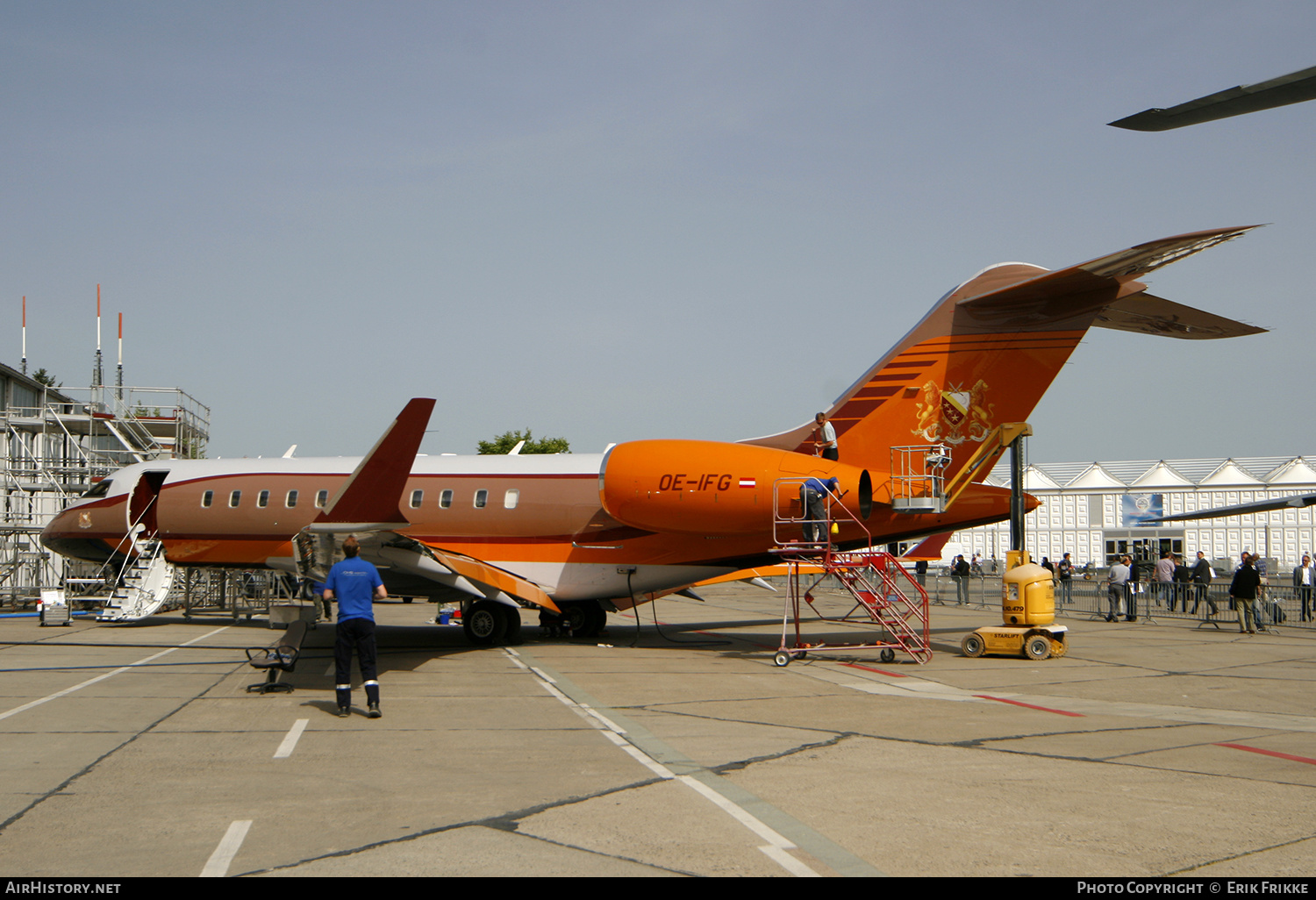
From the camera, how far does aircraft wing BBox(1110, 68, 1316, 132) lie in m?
5.47

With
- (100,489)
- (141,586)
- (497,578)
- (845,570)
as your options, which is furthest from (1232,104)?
→ (100,489)

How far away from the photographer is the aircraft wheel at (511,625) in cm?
1831

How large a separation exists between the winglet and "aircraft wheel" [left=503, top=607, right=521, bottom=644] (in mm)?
5100

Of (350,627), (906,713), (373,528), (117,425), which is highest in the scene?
(117,425)

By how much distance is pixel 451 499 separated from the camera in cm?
1988

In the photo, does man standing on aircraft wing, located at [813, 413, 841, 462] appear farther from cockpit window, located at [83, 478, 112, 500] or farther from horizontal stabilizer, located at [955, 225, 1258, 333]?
cockpit window, located at [83, 478, 112, 500]

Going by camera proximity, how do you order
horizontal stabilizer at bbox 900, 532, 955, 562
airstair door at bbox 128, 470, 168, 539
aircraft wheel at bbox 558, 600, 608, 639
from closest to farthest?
aircraft wheel at bbox 558, 600, 608, 639, airstair door at bbox 128, 470, 168, 539, horizontal stabilizer at bbox 900, 532, 955, 562

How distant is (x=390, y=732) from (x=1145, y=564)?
32.5 meters

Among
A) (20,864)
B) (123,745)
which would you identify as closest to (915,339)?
(123,745)

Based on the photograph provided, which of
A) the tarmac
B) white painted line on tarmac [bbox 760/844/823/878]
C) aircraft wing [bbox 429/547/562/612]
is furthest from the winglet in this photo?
A: white painted line on tarmac [bbox 760/844/823/878]

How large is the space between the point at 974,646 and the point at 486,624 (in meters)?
8.75

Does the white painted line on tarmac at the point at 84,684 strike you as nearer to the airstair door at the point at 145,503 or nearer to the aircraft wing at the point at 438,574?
the aircraft wing at the point at 438,574

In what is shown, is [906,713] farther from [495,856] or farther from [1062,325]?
[1062,325]

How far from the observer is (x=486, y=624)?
59.9 ft
